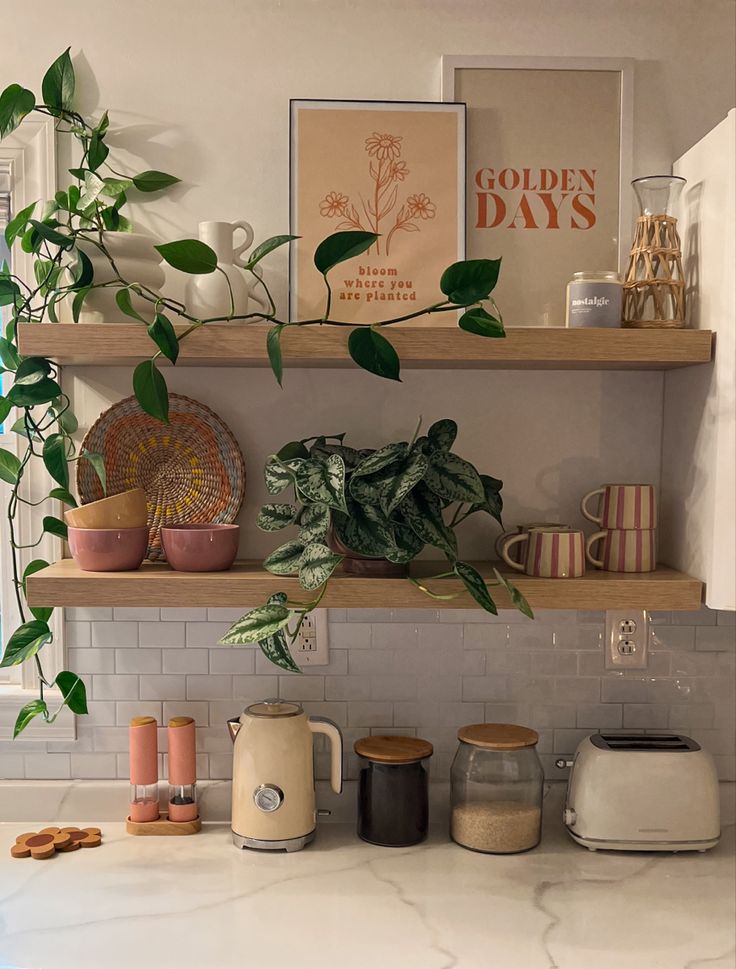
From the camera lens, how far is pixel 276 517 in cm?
160

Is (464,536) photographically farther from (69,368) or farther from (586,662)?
(69,368)

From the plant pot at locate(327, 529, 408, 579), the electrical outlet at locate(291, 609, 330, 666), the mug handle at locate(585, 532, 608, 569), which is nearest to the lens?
the plant pot at locate(327, 529, 408, 579)

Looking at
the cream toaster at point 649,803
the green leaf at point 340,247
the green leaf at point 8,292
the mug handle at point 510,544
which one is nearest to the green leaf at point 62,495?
the green leaf at point 8,292

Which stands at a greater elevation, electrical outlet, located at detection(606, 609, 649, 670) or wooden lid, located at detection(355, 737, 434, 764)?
electrical outlet, located at detection(606, 609, 649, 670)

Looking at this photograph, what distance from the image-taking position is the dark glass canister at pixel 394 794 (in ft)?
5.44

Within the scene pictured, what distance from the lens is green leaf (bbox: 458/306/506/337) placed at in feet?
4.72

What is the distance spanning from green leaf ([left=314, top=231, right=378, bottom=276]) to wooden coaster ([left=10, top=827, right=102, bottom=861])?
109cm

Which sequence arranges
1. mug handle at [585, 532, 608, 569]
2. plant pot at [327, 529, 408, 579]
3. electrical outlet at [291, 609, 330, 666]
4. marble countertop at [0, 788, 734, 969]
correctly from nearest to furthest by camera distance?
marble countertop at [0, 788, 734, 969], plant pot at [327, 529, 408, 579], mug handle at [585, 532, 608, 569], electrical outlet at [291, 609, 330, 666]

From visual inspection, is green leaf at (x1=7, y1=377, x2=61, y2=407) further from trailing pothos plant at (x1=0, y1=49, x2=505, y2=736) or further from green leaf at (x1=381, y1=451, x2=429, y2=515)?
green leaf at (x1=381, y1=451, x2=429, y2=515)

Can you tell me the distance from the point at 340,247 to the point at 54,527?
75cm

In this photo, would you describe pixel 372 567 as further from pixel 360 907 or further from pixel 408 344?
pixel 360 907

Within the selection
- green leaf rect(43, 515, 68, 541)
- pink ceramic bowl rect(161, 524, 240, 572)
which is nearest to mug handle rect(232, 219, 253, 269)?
pink ceramic bowl rect(161, 524, 240, 572)

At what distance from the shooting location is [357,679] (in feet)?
5.90

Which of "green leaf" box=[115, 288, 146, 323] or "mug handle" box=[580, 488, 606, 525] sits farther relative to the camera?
"mug handle" box=[580, 488, 606, 525]
